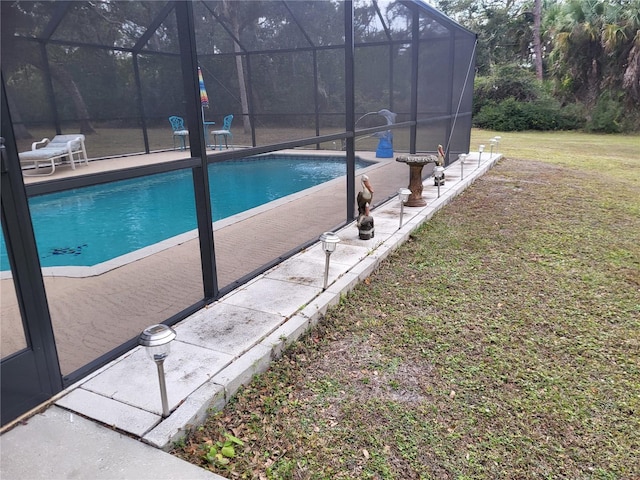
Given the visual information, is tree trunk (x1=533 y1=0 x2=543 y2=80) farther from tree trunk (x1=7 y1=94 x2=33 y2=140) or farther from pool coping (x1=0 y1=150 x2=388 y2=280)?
tree trunk (x1=7 y1=94 x2=33 y2=140)

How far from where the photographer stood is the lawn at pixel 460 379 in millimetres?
1863

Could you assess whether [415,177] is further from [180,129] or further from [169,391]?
[169,391]

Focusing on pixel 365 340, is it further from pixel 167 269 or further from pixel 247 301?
pixel 167 269

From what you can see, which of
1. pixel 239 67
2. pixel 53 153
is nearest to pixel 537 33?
pixel 239 67

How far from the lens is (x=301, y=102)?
5281mm

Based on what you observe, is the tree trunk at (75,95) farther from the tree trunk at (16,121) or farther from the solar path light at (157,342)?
the solar path light at (157,342)

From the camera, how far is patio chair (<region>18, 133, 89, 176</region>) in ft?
6.48

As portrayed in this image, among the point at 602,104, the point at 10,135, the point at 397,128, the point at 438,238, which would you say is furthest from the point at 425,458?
the point at 602,104

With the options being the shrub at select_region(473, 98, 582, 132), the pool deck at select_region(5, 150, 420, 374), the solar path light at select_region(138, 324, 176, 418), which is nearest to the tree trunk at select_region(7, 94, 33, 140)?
the pool deck at select_region(5, 150, 420, 374)

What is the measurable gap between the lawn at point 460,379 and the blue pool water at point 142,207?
5.74 feet

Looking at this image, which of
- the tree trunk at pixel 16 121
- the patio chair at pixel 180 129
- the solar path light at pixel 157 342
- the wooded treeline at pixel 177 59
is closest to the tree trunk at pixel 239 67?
the wooded treeline at pixel 177 59

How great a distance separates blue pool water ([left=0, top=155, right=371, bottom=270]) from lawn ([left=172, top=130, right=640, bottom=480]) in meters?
1.75

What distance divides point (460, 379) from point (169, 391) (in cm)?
145

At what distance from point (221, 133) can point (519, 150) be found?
1070cm
